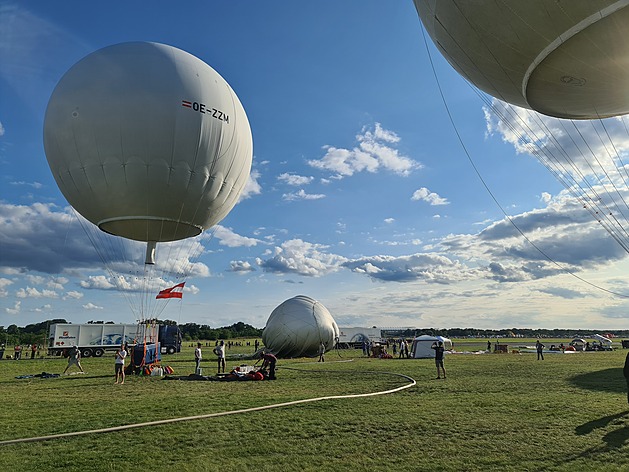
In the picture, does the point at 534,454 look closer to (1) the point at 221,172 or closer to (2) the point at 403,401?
(2) the point at 403,401

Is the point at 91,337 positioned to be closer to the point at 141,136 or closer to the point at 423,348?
the point at 423,348

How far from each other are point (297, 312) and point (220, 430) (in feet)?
92.2

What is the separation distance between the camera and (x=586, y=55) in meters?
12.2

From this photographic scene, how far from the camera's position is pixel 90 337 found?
48.0 metres

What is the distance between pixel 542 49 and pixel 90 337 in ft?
160

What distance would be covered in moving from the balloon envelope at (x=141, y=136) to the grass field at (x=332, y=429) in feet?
24.2

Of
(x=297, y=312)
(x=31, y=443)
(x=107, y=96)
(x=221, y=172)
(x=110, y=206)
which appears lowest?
(x=31, y=443)

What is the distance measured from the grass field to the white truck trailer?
33226 mm

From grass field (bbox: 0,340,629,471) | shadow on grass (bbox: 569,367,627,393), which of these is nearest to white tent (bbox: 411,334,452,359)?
shadow on grass (bbox: 569,367,627,393)

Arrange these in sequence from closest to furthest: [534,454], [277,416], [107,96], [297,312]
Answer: [534,454]
[277,416]
[107,96]
[297,312]

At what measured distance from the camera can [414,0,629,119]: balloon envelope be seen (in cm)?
1104

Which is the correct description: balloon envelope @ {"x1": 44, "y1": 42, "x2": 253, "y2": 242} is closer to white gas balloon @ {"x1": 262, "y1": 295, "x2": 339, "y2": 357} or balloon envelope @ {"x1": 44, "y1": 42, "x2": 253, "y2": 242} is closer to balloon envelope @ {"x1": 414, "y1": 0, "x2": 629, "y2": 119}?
balloon envelope @ {"x1": 414, "y1": 0, "x2": 629, "y2": 119}

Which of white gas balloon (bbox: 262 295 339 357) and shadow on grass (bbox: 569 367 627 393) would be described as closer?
shadow on grass (bbox: 569 367 627 393)

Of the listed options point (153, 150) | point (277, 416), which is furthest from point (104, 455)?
point (153, 150)
